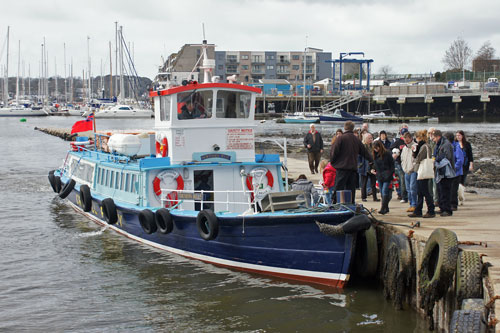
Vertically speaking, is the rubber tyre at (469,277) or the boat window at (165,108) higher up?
the boat window at (165,108)

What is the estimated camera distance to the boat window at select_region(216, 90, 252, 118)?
1431 centimetres

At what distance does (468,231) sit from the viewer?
35.2 feet

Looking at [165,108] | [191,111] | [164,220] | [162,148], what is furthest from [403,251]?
[165,108]

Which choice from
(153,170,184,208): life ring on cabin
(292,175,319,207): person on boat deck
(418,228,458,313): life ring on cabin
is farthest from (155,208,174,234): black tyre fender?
(418,228,458,313): life ring on cabin

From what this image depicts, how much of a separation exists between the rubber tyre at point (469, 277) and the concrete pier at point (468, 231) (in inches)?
4.5

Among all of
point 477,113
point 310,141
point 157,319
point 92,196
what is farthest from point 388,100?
point 157,319

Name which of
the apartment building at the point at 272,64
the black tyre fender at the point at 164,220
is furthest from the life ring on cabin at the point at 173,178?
the apartment building at the point at 272,64

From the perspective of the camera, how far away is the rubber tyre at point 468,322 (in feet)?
23.8

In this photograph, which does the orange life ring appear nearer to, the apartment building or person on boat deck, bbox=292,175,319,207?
person on boat deck, bbox=292,175,319,207

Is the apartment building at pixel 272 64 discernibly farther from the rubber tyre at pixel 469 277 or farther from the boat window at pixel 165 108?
the rubber tyre at pixel 469 277

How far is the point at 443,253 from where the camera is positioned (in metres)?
8.54

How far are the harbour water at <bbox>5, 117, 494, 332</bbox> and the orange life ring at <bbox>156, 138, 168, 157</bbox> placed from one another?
2.38 meters

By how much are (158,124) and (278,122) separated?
63.9m

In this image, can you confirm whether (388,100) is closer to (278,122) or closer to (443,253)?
(278,122)
